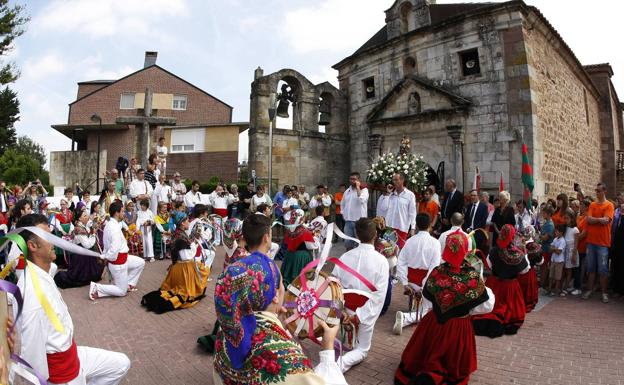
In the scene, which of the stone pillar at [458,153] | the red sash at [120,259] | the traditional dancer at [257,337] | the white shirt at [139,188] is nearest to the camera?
the traditional dancer at [257,337]

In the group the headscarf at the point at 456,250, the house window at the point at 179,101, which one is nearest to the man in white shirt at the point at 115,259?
the headscarf at the point at 456,250

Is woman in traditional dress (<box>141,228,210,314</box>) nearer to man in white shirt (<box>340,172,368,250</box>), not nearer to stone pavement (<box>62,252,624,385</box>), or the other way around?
stone pavement (<box>62,252,624,385</box>)

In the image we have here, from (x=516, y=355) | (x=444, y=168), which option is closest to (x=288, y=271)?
(x=516, y=355)

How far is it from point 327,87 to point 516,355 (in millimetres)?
15924

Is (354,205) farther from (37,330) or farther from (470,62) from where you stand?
(470,62)

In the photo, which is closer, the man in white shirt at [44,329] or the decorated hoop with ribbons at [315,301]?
the man in white shirt at [44,329]

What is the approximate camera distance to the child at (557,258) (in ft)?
25.8

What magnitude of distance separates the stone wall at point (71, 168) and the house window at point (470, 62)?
2624 centimetres

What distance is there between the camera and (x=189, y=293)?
6.95 metres

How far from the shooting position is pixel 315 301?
2.94 metres

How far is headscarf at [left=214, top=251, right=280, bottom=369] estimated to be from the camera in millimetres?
2229

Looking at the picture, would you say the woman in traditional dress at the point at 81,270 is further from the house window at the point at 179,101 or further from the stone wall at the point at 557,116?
the house window at the point at 179,101

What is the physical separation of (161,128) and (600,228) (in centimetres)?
2999

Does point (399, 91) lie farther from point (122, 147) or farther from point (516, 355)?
point (122, 147)
